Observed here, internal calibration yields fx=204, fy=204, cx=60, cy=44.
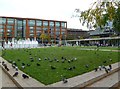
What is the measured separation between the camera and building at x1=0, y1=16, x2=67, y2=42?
119 meters

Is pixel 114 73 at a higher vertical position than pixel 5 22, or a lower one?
lower

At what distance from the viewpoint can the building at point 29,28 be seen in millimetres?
118812

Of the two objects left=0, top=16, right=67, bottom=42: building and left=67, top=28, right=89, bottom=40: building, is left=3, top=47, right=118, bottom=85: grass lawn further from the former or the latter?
left=67, top=28, right=89, bottom=40: building

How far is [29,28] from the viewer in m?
124

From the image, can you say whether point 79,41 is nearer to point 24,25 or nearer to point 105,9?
point 24,25

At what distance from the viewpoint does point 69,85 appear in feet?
22.0

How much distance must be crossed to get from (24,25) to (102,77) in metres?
117

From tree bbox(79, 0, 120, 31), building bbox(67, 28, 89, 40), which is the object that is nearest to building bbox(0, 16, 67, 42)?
building bbox(67, 28, 89, 40)

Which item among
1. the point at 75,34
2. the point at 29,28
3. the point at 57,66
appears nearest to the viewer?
the point at 57,66

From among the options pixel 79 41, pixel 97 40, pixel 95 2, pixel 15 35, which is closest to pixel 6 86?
pixel 95 2

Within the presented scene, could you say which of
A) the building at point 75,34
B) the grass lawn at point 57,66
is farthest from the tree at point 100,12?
the building at point 75,34

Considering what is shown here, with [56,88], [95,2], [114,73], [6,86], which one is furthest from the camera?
Answer: [95,2]

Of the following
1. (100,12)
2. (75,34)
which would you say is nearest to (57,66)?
(100,12)

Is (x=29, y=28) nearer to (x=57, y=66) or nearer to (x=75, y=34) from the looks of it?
(x=75, y=34)
